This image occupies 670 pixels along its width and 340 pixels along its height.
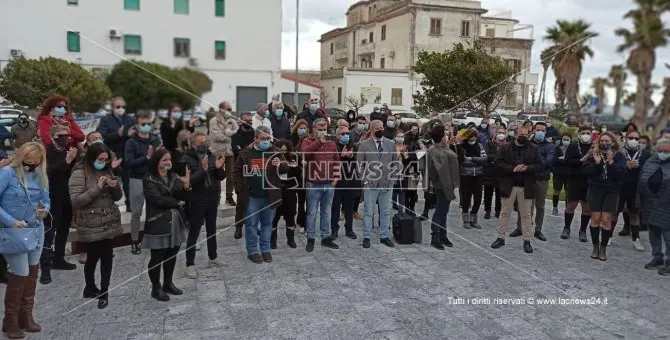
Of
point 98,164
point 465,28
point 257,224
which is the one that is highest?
point 465,28

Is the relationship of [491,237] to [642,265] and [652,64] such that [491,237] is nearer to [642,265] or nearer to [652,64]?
[642,265]

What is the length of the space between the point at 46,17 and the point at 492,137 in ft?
26.8

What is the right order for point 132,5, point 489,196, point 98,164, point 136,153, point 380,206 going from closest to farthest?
1. point 132,5
2. point 98,164
3. point 136,153
4. point 380,206
5. point 489,196

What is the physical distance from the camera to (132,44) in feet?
9.44

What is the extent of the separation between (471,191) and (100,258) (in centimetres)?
640

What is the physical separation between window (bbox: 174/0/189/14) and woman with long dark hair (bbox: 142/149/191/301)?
263 centimetres

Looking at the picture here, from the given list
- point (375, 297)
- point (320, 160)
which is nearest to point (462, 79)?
point (320, 160)

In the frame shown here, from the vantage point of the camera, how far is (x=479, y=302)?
553 centimetres

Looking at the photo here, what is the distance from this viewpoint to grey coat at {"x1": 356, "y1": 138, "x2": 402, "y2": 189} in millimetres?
7457

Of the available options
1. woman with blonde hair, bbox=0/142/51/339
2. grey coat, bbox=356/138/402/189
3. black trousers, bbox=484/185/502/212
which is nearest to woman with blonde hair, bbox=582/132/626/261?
black trousers, bbox=484/185/502/212

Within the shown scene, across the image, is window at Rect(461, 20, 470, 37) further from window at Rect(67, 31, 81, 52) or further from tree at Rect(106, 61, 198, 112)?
window at Rect(67, 31, 81, 52)

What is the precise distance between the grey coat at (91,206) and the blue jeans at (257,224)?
1.93 m

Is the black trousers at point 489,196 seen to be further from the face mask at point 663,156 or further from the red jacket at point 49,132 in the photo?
the red jacket at point 49,132

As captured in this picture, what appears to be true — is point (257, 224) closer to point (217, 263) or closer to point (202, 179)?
point (217, 263)
